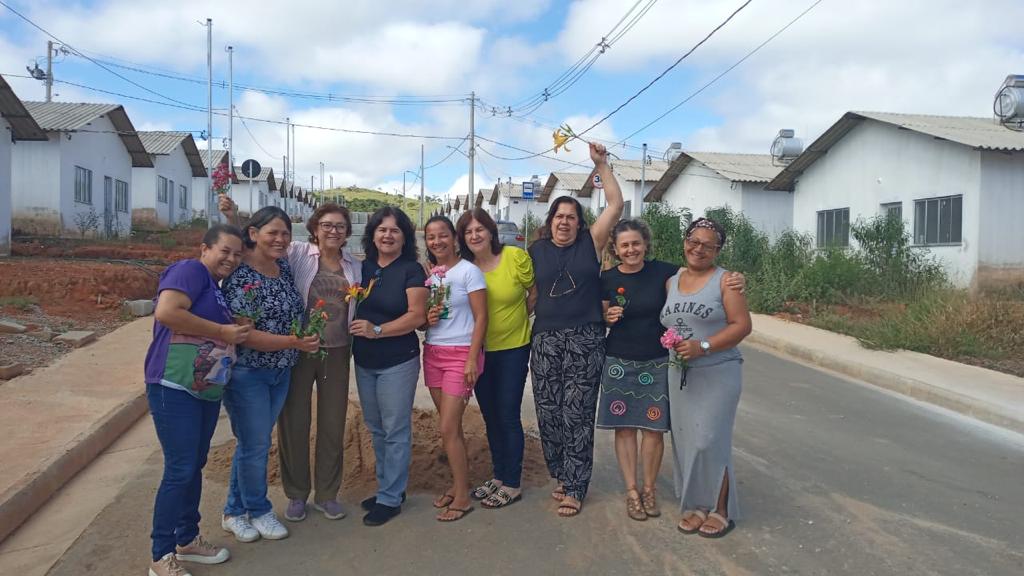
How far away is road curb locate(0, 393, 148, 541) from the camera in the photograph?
4.23m

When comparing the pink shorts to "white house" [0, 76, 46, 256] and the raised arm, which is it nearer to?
the raised arm

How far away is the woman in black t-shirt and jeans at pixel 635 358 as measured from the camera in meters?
4.23

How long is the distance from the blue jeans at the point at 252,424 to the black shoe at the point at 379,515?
53 centimetres

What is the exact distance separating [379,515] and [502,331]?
4.00ft

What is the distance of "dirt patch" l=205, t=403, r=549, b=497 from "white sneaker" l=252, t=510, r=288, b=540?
0.72 metres

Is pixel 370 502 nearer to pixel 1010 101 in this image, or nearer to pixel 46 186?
pixel 1010 101

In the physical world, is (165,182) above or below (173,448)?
above

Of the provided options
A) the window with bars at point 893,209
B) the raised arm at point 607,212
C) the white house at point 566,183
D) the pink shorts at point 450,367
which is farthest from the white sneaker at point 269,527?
the white house at point 566,183

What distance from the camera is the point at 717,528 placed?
159 inches

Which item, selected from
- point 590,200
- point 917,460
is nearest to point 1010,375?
point 917,460

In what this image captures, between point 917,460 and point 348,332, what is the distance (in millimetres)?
4394

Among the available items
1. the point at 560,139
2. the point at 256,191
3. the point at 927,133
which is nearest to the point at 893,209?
the point at 927,133

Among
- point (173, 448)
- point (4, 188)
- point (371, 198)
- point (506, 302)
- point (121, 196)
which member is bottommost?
point (173, 448)

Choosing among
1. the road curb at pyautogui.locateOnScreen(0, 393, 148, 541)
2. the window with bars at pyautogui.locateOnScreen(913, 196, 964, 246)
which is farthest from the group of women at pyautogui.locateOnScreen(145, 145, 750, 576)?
the window with bars at pyautogui.locateOnScreen(913, 196, 964, 246)
